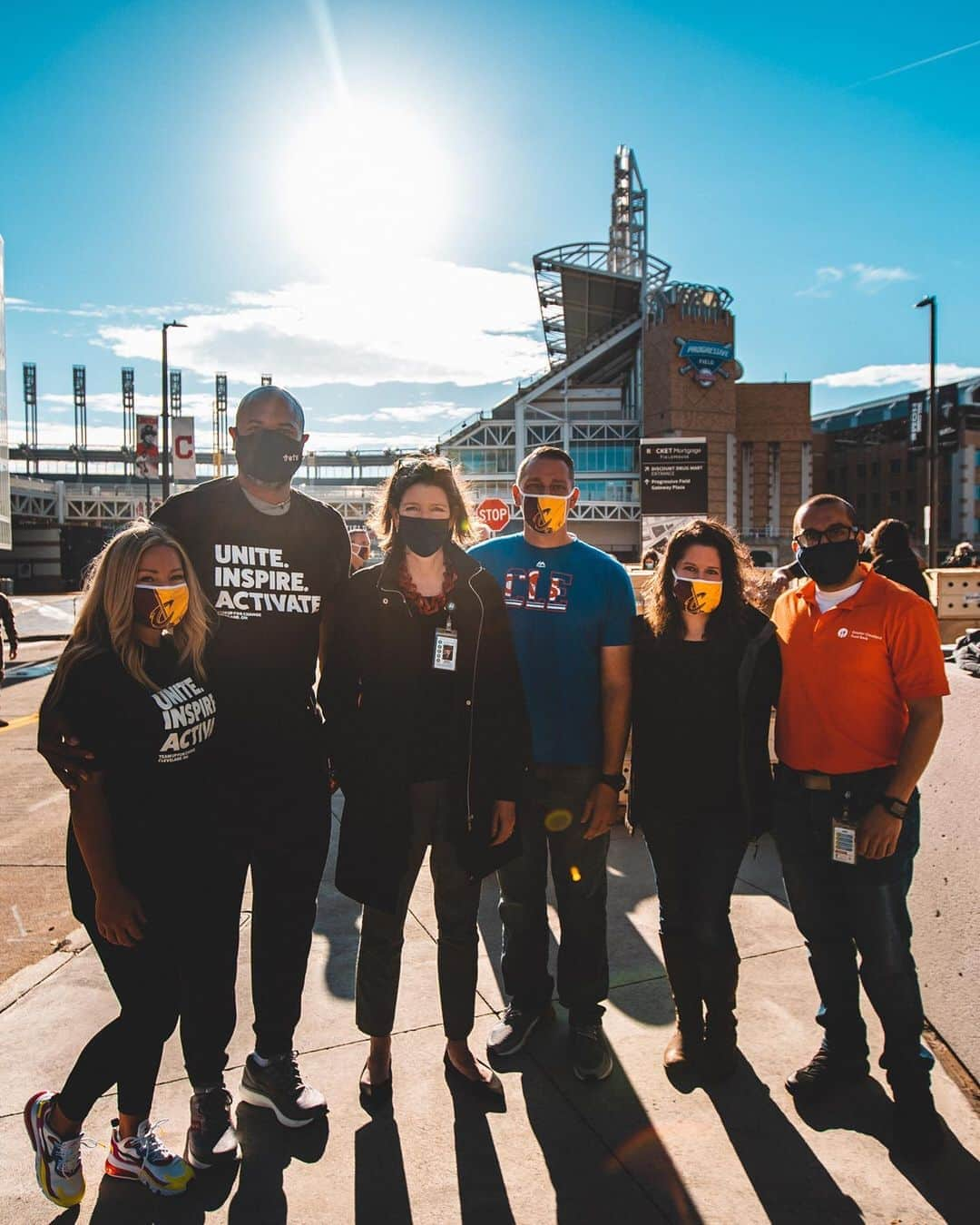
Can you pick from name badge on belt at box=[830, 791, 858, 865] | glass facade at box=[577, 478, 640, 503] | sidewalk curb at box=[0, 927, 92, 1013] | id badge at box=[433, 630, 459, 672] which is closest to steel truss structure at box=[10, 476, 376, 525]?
glass facade at box=[577, 478, 640, 503]

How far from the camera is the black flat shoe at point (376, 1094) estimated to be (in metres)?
2.84

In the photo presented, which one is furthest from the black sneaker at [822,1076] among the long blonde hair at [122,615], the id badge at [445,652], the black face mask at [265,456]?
the black face mask at [265,456]

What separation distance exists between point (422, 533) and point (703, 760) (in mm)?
1349

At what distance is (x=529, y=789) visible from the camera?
3277mm

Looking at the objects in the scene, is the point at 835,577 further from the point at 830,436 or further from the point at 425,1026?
the point at 830,436

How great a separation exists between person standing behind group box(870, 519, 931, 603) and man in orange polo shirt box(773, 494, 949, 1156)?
2438 mm

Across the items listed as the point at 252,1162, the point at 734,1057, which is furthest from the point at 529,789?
the point at 252,1162

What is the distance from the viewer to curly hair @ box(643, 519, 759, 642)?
313cm

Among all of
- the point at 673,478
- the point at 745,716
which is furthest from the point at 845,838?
the point at 673,478

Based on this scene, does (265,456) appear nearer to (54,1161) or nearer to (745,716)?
(745,716)

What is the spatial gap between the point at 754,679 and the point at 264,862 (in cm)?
189

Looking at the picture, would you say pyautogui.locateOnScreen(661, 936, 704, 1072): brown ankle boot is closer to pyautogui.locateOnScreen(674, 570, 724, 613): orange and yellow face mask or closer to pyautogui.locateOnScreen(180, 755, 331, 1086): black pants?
pyautogui.locateOnScreen(674, 570, 724, 613): orange and yellow face mask

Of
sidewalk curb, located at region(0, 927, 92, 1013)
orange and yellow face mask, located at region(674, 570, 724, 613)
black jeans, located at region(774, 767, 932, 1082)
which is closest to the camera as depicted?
black jeans, located at region(774, 767, 932, 1082)

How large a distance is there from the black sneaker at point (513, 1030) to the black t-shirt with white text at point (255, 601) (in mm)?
1482
